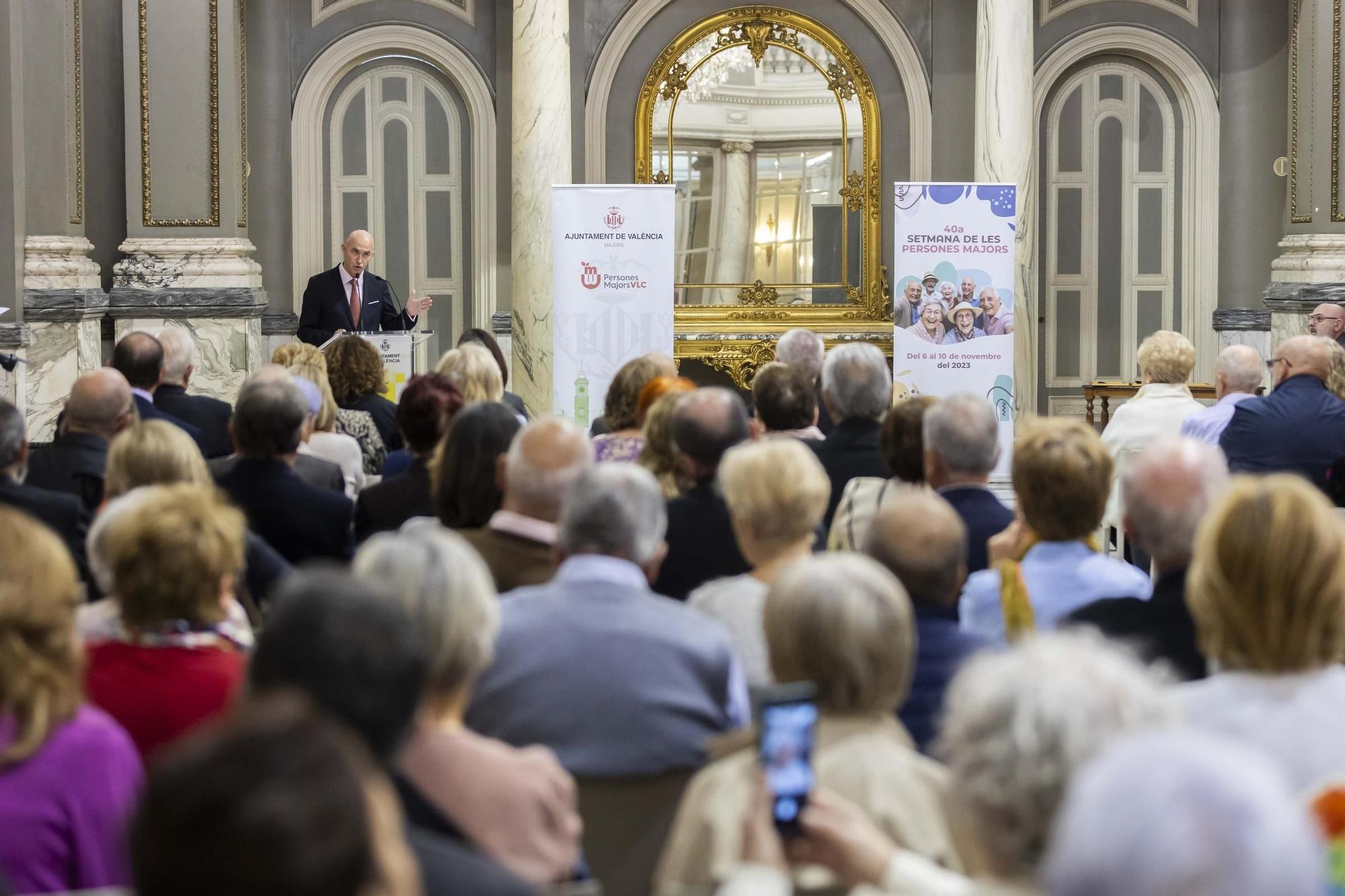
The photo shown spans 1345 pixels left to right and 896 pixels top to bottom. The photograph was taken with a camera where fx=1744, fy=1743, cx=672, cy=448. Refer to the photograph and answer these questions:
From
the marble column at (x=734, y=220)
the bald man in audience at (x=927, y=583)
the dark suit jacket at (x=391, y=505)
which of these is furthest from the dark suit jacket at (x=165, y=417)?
the marble column at (x=734, y=220)

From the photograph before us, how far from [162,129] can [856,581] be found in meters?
8.83

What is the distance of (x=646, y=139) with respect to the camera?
12.1 metres

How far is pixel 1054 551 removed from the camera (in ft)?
12.4

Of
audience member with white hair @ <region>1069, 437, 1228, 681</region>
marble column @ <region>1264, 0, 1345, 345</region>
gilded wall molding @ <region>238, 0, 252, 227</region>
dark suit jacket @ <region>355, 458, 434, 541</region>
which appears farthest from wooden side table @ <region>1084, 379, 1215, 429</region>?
audience member with white hair @ <region>1069, 437, 1228, 681</region>

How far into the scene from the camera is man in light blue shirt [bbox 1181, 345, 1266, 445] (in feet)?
21.6

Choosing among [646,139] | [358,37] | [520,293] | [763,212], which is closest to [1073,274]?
[763,212]

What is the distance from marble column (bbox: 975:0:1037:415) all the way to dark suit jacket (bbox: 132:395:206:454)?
5.82 m

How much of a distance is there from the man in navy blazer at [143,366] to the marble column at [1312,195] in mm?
7265

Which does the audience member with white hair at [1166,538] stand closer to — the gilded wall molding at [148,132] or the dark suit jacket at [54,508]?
the dark suit jacket at [54,508]

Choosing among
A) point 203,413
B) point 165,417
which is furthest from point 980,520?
point 203,413

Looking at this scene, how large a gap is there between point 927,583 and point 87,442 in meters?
3.14

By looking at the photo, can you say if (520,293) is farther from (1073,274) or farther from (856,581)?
(856,581)

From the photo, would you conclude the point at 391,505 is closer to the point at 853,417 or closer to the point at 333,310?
the point at 853,417

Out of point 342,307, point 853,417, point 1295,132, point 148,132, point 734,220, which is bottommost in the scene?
point 853,417
